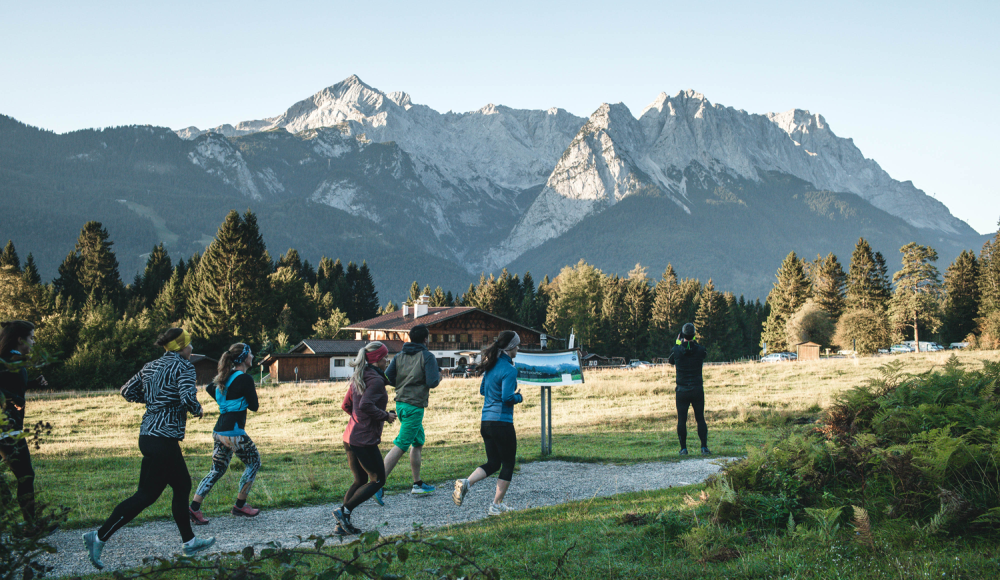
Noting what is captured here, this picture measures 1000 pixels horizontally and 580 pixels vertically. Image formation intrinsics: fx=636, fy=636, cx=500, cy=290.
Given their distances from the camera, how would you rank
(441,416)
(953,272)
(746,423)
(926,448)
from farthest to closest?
(953,272), (441,416), (746,423), (926,448)

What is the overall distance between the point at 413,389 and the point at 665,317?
81462mm

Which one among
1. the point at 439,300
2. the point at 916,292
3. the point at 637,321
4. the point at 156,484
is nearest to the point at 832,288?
the point at 916,292

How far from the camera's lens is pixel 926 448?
5.95 m

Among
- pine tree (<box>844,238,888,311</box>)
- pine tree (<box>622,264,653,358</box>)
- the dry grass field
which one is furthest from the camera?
pine tree (<box>622,264,653,358</box>)

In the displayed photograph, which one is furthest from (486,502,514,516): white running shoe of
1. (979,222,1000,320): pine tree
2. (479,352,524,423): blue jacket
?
(979,222,1000,320): pine tree

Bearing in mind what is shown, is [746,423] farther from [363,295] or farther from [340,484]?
[363,295]

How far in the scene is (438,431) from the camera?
1811 cm

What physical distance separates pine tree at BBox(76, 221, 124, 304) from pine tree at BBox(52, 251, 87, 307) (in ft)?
1.30

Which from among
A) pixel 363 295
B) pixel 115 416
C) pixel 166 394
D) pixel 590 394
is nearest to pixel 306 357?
pixel 115 416

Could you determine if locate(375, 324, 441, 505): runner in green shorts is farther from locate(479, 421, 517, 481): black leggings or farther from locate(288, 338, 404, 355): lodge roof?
locate(288, 338, 404, 355): lodge roof

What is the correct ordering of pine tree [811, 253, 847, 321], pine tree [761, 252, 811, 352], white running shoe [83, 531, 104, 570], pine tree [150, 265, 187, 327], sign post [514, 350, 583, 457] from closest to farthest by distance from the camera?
white running shoe [83, 531, 104, 570] → sign post [514, 350, 583, 457] → pine tree [150, 265, 187, 327] → pine tree [811, 253, 847, 321] → pine tree [761, 252, 811, 352]

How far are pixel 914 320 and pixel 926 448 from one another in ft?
217

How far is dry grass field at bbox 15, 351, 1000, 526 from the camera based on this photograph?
9.95m

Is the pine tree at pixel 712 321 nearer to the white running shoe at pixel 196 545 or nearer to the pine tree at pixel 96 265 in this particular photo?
the pine tree at pixel 96 265
